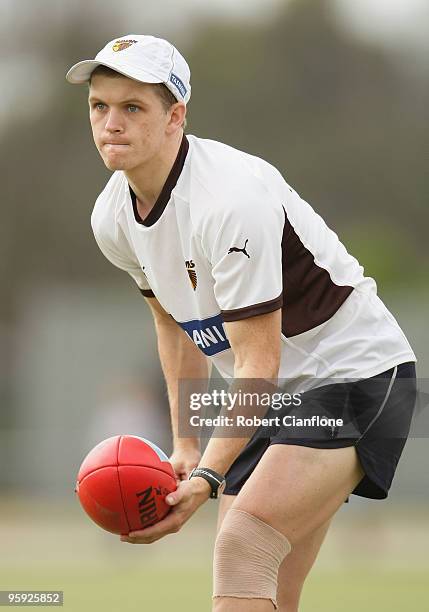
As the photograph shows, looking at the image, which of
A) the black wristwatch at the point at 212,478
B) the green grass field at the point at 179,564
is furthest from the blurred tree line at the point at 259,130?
the black wristwatch at the point at 212,478

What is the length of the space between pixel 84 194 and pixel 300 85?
A: 20.6 feet

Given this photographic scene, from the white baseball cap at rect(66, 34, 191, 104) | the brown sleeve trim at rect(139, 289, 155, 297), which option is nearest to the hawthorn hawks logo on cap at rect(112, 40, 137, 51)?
the white baseball cap at rect(66, 34, 191, 104)

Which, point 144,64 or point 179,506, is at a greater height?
point 144,64

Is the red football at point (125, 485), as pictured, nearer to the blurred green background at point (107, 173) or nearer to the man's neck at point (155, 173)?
the man's neck at point (155, 173)

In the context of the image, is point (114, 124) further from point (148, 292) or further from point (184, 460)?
point (184, 460)

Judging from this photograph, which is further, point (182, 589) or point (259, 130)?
point (259, 130)

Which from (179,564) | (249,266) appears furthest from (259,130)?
(249,266)

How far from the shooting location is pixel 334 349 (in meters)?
5.66

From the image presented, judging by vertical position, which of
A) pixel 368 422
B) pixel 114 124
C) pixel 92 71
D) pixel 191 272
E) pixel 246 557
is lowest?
pixel 246 557

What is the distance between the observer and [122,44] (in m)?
5.48

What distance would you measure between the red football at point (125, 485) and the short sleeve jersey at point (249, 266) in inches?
25.3

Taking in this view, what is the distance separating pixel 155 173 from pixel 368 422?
1331mm

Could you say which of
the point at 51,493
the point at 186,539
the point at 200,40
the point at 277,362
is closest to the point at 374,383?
the point at 277,362

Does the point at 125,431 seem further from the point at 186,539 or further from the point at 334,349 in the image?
the point at 334,349
